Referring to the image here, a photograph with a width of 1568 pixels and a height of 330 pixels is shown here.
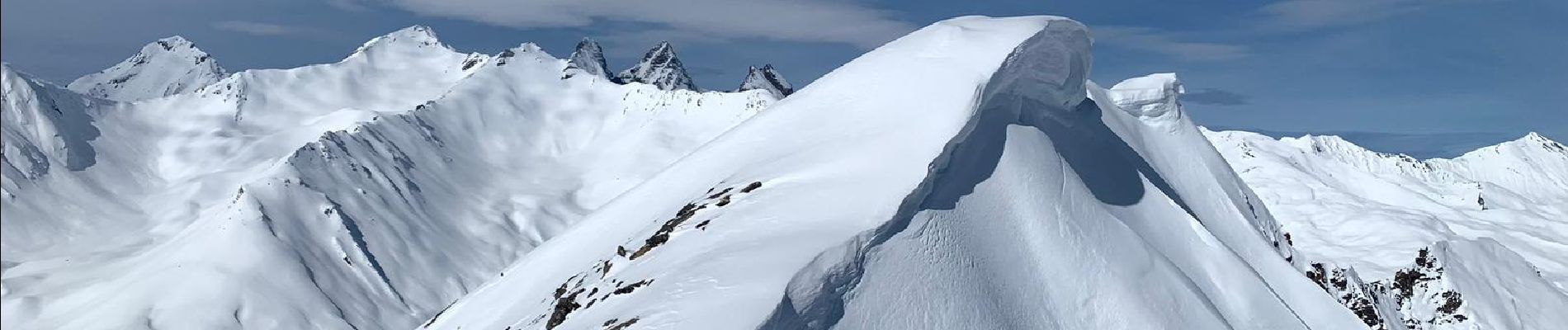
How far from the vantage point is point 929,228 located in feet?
78.7

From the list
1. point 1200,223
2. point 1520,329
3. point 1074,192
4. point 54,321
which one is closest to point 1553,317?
point 1520,329

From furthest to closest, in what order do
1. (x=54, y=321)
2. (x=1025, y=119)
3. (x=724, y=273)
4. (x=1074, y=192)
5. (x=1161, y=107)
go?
(x=54, y=321)
(x=1161, y=107)
(x=1025, y=119)
(x=1074, y=192)
(x=724, y=273)

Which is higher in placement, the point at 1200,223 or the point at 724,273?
the point at 724,273

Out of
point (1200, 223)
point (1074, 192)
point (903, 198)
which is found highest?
point (903, 198)

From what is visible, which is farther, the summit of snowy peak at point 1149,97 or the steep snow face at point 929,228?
the summit of snowy peak at point 1149,97

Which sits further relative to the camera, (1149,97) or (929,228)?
(1149,97)

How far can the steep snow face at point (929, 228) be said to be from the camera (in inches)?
858

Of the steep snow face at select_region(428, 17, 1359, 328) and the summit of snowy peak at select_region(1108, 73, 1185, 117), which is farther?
the summit of snowy peak at select_region(1108, 73, 1185, 117)

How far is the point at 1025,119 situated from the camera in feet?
102

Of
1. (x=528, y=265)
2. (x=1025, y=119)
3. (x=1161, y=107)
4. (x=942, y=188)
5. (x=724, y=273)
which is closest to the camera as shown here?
(x=724, y=273)

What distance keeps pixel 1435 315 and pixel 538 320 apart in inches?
4072

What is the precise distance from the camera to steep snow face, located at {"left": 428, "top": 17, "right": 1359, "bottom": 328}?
2178 cm

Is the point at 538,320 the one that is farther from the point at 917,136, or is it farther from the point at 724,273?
the point at 917,136

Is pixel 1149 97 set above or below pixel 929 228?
below
